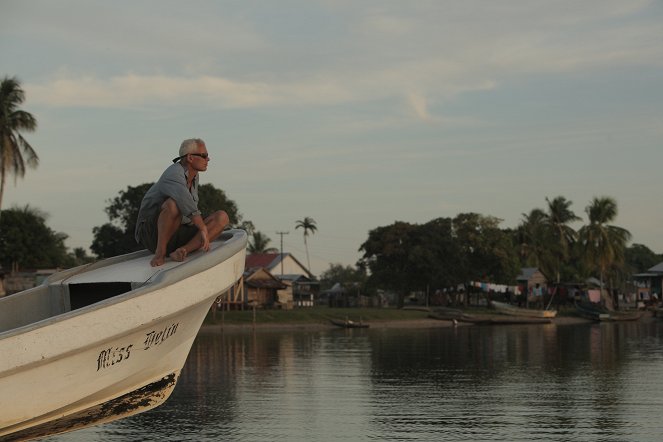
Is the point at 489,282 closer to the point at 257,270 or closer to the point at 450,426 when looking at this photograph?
the point at 257,270

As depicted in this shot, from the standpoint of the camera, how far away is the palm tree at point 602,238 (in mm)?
85938

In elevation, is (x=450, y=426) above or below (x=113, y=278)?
below

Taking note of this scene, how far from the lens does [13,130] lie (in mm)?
48875

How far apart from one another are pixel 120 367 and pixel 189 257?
4.06 feet

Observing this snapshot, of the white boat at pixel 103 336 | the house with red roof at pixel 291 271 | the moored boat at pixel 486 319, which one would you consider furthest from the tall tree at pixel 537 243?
the white boat at pixel 103 336

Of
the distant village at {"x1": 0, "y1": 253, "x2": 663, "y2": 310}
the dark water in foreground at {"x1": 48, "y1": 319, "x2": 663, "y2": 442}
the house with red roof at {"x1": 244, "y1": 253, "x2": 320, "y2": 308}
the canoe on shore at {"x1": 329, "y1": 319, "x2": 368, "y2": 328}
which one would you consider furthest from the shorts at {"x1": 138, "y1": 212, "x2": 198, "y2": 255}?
the house with red roof at {"x1": 244, "y1": 253, "x2": 320, "y2": 308}

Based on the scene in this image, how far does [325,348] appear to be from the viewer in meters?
42.2

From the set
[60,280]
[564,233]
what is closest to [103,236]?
[564,233]

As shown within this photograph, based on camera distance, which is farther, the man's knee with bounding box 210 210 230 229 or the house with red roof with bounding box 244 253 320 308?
the house with red roof with bounding box 244 253 320 308

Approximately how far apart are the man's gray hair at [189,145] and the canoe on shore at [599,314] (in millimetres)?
76446

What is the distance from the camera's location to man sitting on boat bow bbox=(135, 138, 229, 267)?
8.30 metres

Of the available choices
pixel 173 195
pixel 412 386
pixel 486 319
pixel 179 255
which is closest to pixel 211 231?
pixel 179 255

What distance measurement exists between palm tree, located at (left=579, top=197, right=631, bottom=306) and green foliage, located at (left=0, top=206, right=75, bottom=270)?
48415mm

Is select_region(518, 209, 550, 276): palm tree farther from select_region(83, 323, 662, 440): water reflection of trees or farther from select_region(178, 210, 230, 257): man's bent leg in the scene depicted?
select_region(178, 210, 230, 257): man's bent leg
